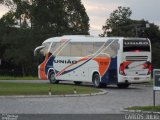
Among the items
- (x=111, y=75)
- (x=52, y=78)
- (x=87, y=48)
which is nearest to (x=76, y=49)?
(x=87, y=48)

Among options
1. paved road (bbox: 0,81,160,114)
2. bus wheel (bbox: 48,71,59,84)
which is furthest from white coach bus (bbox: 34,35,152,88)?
paved road (bbox: 0,81,160,114)

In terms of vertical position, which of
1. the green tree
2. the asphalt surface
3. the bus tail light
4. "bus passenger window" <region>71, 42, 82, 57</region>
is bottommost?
the asphalt surface

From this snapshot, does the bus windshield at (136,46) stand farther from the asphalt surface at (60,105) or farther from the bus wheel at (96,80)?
the asphalt surface at (60,105)

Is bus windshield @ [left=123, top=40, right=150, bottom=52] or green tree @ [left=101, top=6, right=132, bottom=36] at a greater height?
green tree @ [left=101, top=6, right=132, bottom=36]

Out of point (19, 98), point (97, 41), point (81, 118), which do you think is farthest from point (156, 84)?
point (97, 41)

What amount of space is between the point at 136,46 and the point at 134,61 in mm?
1018

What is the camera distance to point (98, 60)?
38.3 meters

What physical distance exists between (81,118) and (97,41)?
68.9 ft

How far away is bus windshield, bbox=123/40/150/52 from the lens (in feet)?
119

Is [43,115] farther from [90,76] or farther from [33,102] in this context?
[90,76]

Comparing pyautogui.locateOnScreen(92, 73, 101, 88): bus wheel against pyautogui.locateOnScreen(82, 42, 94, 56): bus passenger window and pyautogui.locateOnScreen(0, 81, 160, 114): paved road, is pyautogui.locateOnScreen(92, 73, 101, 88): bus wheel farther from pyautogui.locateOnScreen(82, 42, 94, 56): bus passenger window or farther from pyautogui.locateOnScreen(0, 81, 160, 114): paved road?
pyautogui.locateOnScreen(0, 81, 160, 114): paved road

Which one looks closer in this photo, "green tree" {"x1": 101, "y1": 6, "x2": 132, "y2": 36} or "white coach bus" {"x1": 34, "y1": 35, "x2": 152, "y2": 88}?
"white coach bus" {"x1": 34, "y1": 35, "x2": 152, "y2": 88}

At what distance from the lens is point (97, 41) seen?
38438 mm

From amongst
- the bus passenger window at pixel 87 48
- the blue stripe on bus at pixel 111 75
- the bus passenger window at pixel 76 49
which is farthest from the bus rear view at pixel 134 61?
the bus passenger window at pixel 76 49
